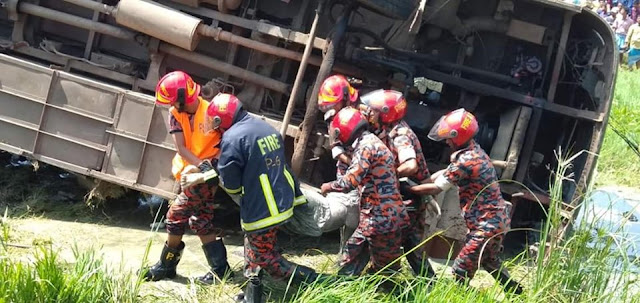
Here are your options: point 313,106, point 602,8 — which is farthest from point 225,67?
point 602,8

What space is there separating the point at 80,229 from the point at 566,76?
482cm

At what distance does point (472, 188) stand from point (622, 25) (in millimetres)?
12988

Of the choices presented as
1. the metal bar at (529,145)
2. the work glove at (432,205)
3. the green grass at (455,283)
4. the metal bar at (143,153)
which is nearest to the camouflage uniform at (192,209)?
the green grass at (455,283)

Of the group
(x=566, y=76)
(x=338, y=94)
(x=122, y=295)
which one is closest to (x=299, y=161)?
(x=338, y=94)

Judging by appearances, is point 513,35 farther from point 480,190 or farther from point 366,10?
point 480,190

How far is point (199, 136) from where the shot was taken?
534cm

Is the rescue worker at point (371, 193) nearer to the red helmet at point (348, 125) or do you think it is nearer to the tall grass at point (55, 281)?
the red helmet at point (348, 125)

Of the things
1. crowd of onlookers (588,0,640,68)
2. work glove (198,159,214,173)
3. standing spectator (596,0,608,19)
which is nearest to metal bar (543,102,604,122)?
work glove (198,159,214,173)

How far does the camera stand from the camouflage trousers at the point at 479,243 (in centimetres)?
507

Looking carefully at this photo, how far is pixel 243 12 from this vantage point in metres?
6.79

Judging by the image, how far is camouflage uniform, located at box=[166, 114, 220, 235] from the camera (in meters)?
5.21

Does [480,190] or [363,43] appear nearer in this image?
[480,190]

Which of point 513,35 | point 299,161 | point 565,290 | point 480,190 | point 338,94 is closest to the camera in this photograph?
point 565,290

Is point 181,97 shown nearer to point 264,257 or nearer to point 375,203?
point 264,257
